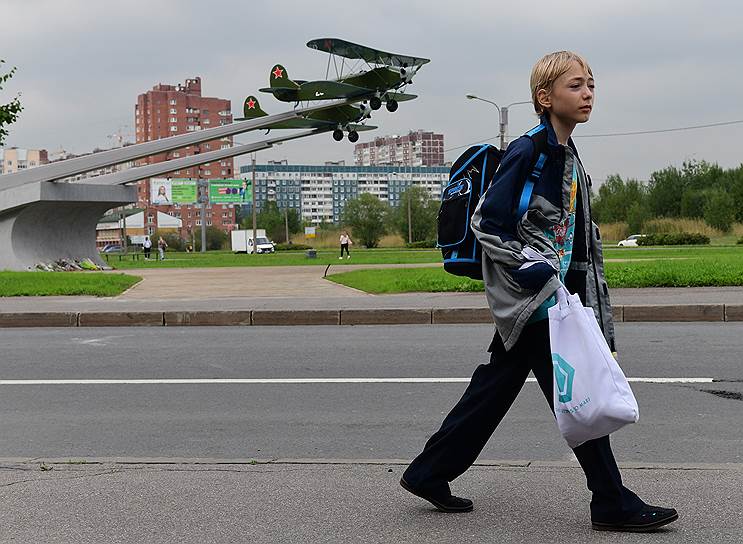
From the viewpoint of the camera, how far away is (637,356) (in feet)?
30.8

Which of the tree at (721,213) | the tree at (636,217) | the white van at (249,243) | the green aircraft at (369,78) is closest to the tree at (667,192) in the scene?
the tree at (636,217)

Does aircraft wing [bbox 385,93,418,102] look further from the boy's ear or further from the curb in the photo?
the boy's ear

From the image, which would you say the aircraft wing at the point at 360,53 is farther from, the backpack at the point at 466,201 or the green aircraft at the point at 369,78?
the backpack at the point at 466,201

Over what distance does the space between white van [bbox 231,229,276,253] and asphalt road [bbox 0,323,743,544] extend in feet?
234

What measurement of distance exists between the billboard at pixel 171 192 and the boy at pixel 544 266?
113717mm

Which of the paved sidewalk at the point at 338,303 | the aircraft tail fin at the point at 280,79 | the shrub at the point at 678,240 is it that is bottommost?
the paved sidewalk at the point at 338,303

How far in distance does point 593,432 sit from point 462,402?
2.21 ft

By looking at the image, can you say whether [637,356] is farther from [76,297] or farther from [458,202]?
[76,297]

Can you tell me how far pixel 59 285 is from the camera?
2016cm

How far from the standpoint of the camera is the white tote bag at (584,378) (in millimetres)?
3629

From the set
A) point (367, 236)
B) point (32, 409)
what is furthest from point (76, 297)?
point (367, 236)

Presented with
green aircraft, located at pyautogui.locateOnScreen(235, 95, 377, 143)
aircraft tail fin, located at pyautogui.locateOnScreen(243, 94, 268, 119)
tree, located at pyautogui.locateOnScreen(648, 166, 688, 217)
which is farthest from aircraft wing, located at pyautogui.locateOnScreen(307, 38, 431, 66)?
tree, located at pyautogui.locateOnScreen(648, 166, 688, 217)

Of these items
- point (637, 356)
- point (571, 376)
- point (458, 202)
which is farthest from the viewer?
point (637, 356)

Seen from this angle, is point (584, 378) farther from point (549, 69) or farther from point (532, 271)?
point (549, 69)
